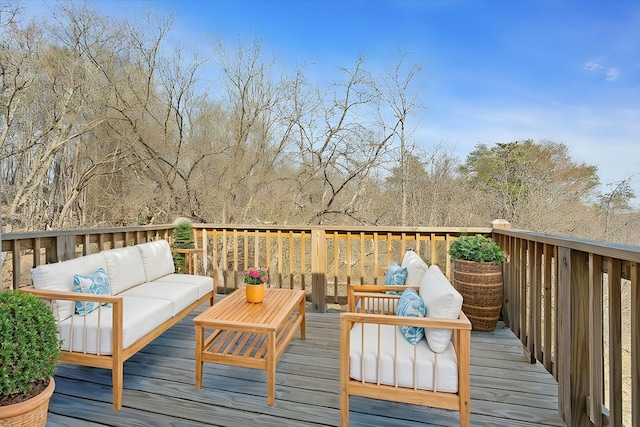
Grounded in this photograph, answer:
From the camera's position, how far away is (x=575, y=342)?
1699mm

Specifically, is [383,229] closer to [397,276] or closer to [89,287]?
[397,276]

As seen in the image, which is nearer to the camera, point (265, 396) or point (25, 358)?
point (25, 358)

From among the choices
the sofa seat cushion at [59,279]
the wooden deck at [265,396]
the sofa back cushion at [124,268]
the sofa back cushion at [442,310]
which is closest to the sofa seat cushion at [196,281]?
the sofa back cushion at [124,268]

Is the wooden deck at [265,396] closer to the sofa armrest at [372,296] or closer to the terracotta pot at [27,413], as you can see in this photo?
the terracotta pot at [27,413]

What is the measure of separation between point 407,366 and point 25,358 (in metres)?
1.81

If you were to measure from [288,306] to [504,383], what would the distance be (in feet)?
5.36

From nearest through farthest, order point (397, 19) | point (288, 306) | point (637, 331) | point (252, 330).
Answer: point (637, 331) → point (252, 330) → point (288, 306) → point (397, 19)

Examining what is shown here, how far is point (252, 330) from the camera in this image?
2039mm

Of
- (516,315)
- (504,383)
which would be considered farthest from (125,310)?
(516,315)

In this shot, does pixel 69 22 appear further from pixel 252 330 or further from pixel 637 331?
pixel 637 331

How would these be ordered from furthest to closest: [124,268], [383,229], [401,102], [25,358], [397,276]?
[401,102] → [383,229] → [124,268] → [397,276] → [25,358]

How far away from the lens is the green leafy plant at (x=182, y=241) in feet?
13.7

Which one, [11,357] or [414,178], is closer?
[11,357]

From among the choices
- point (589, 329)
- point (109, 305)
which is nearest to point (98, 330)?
point (109, 305)
